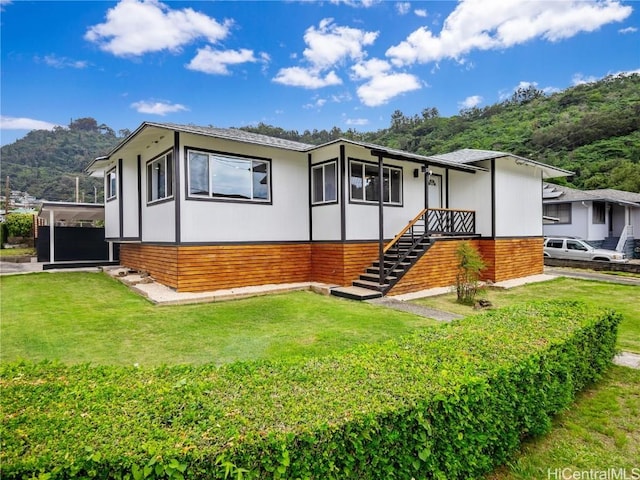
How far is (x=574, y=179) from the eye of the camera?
107 ft

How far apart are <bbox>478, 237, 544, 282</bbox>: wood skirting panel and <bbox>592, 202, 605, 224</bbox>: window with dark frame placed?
36.5 ft

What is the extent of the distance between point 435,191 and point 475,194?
1.33 m

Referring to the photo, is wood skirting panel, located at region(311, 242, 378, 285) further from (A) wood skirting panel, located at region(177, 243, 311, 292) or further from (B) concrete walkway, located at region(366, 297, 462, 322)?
(B) concrete walkway, located at region(366, 297, 462, 322)

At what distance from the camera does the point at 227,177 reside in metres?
9.21

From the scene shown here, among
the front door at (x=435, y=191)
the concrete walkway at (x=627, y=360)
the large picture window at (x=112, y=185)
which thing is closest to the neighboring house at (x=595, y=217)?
the front door at (x=435, y=191)

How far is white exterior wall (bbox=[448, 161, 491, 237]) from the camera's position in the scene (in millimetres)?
11836

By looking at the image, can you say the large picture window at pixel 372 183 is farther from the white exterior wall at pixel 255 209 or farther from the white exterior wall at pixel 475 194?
the white exterior wall at pixel 475 194

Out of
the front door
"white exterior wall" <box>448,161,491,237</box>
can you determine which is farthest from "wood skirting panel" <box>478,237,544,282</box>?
the front door

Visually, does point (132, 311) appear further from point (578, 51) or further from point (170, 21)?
point (578, 51)

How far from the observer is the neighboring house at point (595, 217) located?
68.0 ft

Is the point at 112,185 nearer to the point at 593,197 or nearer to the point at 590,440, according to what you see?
the point at 590,440

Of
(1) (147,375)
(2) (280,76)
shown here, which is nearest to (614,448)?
(1) (147,375)

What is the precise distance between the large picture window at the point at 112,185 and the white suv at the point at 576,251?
65.2ft

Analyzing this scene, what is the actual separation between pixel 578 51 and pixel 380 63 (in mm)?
15822
